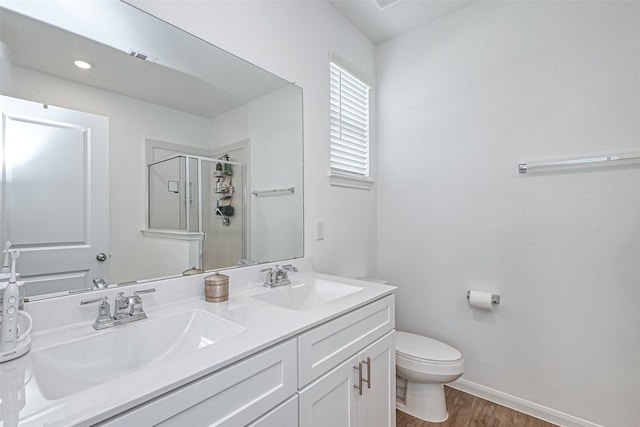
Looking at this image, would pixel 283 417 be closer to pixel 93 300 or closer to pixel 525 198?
pixel 93 300

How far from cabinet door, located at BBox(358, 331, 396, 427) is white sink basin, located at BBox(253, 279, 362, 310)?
27 cm

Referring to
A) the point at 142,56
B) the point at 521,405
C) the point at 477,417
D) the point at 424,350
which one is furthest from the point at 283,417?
the point at 521,405

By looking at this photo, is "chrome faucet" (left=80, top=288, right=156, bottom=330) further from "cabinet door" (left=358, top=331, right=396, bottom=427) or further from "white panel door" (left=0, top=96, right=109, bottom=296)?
"cabinet door" (left=358, top=331, right=396, bottom=427)

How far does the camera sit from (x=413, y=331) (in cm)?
216

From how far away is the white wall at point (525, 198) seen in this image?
4.83 ft

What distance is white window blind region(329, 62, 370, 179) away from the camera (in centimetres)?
197

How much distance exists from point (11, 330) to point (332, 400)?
91 cm

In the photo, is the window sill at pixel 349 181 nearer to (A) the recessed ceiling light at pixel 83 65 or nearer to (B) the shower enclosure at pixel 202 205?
(B) the shower enclosure at pixel 202 205

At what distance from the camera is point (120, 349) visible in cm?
82

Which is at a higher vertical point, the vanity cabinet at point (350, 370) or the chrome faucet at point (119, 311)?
the chrome faucet at point (119, 311)

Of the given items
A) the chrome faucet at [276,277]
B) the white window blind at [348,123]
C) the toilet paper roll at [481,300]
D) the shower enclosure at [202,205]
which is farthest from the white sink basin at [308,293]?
the toilet paper roll at [481,300]

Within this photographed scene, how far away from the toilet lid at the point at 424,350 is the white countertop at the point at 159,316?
2.02ft

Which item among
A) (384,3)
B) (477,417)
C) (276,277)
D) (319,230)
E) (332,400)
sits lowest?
(477,417)

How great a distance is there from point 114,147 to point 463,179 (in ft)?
6.36
